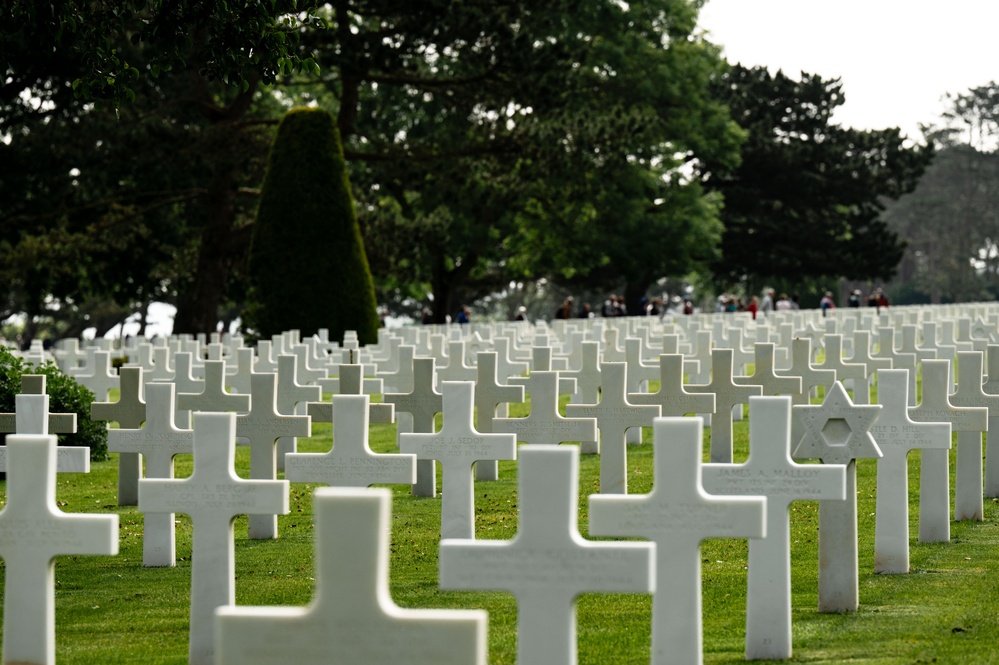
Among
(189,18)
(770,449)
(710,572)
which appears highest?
(189,18)

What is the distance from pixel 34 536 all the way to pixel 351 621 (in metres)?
1.54

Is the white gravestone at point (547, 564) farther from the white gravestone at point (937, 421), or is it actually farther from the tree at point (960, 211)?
the tree at point (960, 211)

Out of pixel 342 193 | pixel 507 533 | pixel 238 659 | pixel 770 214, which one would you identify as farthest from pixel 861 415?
pixel 770 214

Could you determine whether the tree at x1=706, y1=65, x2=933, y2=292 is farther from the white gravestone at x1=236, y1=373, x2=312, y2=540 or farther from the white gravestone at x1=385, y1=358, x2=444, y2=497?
the white gravestone at x1=236, y1=373, x2=312, y2=540

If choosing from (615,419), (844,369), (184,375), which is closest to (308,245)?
(844,369)

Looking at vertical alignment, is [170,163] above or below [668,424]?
above

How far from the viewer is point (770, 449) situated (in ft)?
19.2

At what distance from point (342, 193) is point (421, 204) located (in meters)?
16.2

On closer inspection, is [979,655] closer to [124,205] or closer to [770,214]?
[124,205]

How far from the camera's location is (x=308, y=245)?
2538cm

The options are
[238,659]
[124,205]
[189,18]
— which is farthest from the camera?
[124,205]

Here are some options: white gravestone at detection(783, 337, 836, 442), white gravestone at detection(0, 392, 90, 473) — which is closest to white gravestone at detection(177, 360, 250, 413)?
white gravestone at detection(0, 392, 90, 473)

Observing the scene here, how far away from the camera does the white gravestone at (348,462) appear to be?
663 cm

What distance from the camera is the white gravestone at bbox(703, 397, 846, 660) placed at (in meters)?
5.78
